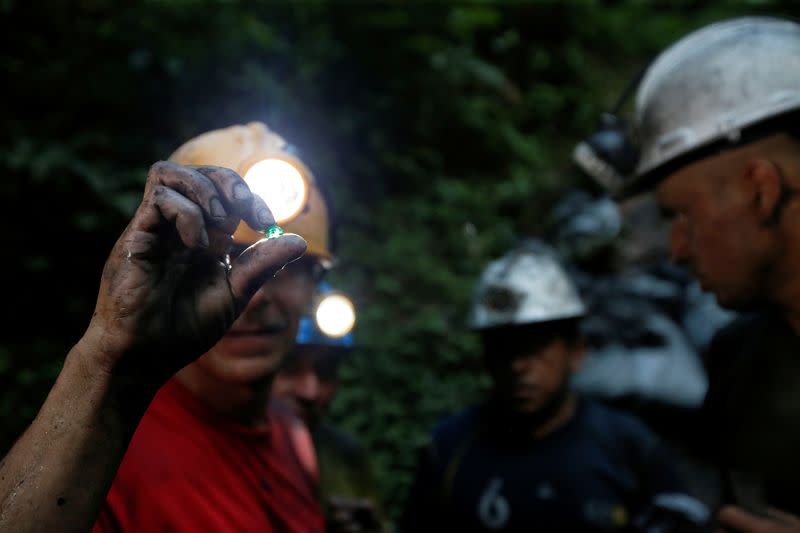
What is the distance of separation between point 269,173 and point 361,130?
6395 millimetres

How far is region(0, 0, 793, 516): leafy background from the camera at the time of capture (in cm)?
515

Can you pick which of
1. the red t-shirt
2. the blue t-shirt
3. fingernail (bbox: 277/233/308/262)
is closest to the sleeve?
the blue t-shirt

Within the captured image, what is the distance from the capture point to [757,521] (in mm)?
1981

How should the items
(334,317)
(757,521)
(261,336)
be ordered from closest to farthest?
(757,521), (261,336), (334,317)

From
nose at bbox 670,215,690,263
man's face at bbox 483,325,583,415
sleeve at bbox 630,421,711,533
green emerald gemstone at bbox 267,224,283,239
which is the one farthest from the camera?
man's face at bbox 483,325,583,415

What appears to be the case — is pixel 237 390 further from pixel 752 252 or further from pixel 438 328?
pixel 438 328

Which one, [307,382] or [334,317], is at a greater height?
[334,317]

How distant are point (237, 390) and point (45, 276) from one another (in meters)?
4.01

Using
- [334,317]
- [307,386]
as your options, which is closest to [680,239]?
[334,317]

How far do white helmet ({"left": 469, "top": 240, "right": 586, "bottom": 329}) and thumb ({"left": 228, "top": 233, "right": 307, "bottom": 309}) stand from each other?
2.89 meters

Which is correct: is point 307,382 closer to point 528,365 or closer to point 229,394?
point 528,365

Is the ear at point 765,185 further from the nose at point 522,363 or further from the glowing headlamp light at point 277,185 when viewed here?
the nose at point 522,363

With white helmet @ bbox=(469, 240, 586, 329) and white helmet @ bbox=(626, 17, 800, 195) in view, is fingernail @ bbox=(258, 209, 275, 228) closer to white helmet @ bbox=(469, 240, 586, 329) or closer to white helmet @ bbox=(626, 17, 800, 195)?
white helmet @ bbox=(626, 17, 800, 195)

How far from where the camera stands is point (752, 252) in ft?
6.97
